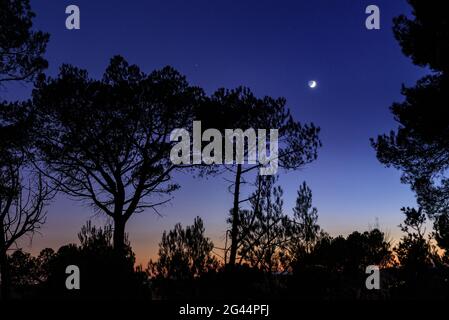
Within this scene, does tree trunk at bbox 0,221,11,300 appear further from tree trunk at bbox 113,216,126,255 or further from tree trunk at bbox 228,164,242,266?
tree trunk at bbox 228,164,242,266

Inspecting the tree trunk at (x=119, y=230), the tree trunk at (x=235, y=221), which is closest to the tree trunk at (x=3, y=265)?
the tree trunk at (x=119, y=230)

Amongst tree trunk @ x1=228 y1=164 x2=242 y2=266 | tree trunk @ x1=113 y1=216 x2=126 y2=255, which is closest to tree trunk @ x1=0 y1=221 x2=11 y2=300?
tree trunk @ x1=113 y1=216 x2=126 y2=255

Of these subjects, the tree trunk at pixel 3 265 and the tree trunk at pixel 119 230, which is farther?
the tree trunk at pixel 119 230

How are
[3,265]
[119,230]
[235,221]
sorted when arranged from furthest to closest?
[119,230] → [235,221] → [3,265]

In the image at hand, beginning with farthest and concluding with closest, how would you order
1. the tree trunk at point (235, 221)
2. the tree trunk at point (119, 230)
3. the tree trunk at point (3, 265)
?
the tree trunk at point (119, 230) → the tree trunk at point (235, 221) → the tree trunk at point (3, 265)

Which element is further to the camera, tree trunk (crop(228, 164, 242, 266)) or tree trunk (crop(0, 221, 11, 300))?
tree trunk (crop(228, 164, 242, 266))

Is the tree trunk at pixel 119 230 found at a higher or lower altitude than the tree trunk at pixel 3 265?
higher

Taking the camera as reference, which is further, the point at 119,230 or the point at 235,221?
the point at 119,230

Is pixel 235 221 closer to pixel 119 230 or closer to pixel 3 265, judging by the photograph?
pixel 119 230

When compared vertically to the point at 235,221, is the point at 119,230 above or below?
below

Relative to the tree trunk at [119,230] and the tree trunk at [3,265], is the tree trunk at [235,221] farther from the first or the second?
the tree trunk at [3,265]

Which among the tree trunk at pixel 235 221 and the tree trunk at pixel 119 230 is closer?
the tree trunk at pixel 235 221

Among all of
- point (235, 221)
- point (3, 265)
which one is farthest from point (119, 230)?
point (3, 265)

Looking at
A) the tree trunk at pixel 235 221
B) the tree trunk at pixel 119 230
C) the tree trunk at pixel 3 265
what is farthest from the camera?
the tree trunk at pixel 119 230
